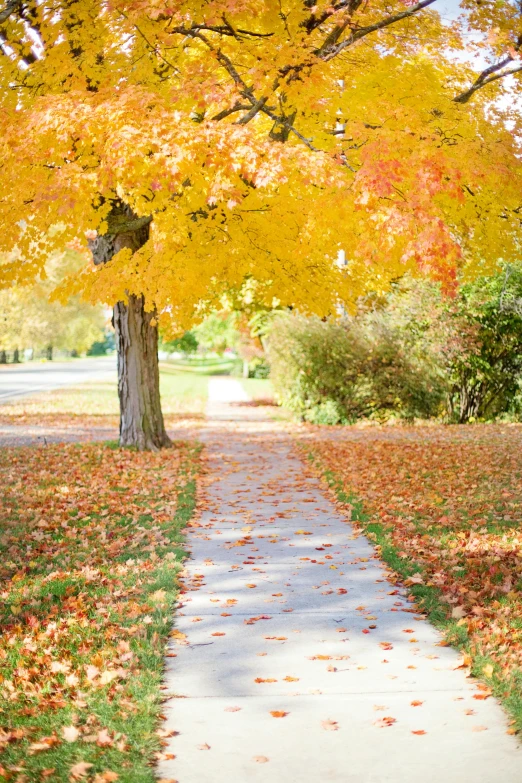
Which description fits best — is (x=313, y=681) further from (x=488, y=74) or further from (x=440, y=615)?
(x=488, y=74)

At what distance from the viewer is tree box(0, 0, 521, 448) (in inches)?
331

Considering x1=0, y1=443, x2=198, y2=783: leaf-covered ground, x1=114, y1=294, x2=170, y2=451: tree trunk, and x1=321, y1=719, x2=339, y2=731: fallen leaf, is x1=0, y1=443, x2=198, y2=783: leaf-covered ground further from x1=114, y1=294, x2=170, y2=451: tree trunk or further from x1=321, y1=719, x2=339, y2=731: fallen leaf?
x1=114, y1=294, x2=170, y2=451: tree trunk

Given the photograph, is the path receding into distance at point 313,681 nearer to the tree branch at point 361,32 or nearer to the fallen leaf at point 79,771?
the fallen leaf at point 79,771

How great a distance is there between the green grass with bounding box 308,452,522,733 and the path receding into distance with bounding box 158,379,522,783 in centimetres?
8

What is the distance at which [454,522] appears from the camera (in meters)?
8.11

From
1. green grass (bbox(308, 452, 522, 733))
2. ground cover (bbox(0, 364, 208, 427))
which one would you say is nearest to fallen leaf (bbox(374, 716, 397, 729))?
green grass (bbox(308, 452, 522, 733))

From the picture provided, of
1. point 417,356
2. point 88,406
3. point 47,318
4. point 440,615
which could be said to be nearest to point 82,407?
point 88,406

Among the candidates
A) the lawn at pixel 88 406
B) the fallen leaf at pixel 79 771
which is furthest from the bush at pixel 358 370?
the fallen leaf at pixel 79 771

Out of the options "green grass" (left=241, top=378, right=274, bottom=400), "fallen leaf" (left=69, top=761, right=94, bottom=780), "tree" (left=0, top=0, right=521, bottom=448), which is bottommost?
"fallen leaf" (left=69, top=761, right=94, bottom=780)

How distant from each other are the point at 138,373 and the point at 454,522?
23.8 feet

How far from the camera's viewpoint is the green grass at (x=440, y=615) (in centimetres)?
415

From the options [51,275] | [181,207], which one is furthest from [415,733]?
[51,275]

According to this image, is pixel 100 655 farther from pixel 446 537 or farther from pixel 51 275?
pixel 51 275

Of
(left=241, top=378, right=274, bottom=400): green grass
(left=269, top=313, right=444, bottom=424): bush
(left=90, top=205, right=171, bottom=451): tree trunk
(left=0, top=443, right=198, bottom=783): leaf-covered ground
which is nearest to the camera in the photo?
(left=0, top=443, right=198, bottom=783): leaf-covered ground
